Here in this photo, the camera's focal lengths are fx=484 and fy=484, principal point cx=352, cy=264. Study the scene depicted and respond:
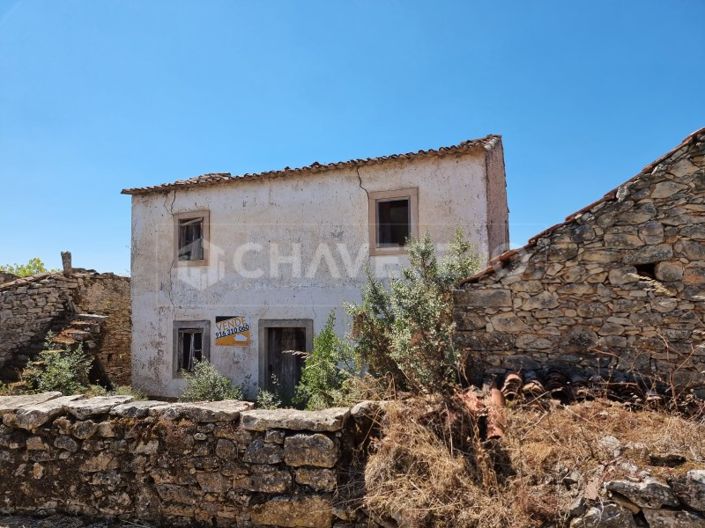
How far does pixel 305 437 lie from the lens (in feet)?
12.3

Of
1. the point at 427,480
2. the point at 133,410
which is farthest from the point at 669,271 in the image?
the point at 133,410

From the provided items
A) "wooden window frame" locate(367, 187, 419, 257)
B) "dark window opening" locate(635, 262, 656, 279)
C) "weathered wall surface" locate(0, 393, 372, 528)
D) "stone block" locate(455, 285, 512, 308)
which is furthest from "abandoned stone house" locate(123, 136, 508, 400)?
"weathered wall surface" locate(0, 393, 372, 528)

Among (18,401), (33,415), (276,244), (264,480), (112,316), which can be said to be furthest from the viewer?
(112,316)

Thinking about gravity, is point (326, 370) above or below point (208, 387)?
above

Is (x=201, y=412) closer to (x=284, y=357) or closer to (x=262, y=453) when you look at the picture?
(x=262, y=453)

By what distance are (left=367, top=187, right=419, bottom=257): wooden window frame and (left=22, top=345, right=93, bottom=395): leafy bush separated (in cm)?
650

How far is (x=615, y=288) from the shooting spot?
16.2ft

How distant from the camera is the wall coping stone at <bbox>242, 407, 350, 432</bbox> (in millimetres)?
3740

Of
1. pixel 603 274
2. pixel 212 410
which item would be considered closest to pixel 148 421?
pixel 212 410

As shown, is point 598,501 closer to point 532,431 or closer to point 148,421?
point 532,431

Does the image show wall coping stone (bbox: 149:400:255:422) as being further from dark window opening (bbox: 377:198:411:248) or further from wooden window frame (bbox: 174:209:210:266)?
wooden window frame (bbox: 174:209:210:266)

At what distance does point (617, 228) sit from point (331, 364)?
161 inches

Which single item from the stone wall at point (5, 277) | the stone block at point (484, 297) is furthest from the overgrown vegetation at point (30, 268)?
the stone block at point (484, 297)

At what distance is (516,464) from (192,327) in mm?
8717
